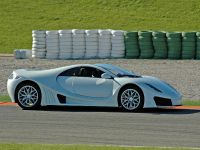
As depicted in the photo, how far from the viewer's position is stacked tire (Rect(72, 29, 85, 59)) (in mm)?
31844

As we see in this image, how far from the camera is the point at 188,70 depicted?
27.4 metres

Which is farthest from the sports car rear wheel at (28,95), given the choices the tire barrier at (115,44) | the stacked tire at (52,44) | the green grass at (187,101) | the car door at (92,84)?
the stacked tire at (52,44)

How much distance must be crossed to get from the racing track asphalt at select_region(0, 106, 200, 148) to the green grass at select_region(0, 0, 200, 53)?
2358 cm

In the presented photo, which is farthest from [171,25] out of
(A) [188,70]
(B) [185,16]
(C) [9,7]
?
(A) [188,70]

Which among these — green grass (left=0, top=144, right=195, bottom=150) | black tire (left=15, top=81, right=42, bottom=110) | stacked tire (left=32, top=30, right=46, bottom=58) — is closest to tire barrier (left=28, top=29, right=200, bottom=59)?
stacked tire (left=32, top=30, right=46, bottom=58)

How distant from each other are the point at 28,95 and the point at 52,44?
15.2 m

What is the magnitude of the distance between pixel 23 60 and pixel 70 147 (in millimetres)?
21687

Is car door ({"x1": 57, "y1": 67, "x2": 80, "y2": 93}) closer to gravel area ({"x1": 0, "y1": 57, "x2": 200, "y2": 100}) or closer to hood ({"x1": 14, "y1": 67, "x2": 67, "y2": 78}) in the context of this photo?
hood ({"x1": 14, "y1": 67, "x2": 67, "y2": 78})

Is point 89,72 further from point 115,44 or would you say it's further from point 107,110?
point 115,44

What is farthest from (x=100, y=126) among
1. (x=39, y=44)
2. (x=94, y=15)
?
(x=94, y=15)

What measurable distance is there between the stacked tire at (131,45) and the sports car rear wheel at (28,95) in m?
14.6

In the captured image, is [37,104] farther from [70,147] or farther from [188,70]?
[188,70]

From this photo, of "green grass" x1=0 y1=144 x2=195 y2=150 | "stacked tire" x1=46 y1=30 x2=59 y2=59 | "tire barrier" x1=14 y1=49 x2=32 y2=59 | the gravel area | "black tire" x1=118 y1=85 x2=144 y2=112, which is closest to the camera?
"green grass" x1=0 y1=144 x2=195 y2=150

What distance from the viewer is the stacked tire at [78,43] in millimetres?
31844
